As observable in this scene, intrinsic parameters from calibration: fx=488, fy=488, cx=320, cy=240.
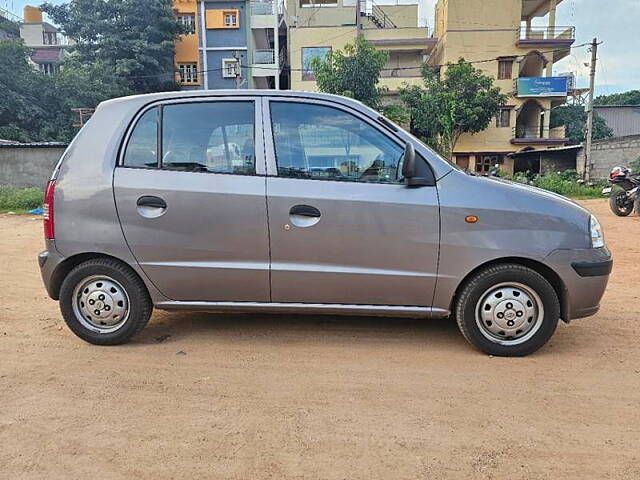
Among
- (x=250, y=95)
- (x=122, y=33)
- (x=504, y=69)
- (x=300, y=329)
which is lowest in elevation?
(x=300, y=329)

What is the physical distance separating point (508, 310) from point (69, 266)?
3353 millimetres

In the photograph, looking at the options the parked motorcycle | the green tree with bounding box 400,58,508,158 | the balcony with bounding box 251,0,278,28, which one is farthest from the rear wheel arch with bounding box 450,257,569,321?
the balcony with bounding box 251,0,278,28

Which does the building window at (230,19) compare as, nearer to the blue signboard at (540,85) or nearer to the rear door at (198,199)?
Result: the blue signboard at (540,85)

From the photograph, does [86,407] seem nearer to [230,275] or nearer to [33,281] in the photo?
[230,275]

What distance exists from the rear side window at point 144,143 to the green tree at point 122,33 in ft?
99.0

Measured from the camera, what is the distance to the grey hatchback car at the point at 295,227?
347cm

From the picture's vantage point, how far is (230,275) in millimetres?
3670

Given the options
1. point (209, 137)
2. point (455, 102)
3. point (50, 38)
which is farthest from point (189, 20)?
point (209, 137)

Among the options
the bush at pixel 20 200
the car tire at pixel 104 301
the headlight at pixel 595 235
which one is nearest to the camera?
the headlight at pixel 595 235

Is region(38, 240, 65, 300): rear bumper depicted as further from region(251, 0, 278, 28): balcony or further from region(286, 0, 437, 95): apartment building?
region(251, 0, 278, 28): balcony

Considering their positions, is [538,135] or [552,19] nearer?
[552,19]

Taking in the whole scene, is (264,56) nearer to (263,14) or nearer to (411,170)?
(263,14)

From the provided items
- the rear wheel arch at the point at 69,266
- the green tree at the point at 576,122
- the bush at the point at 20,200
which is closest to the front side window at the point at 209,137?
the rear wheel arch at the point at 69,266

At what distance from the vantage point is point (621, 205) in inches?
482
